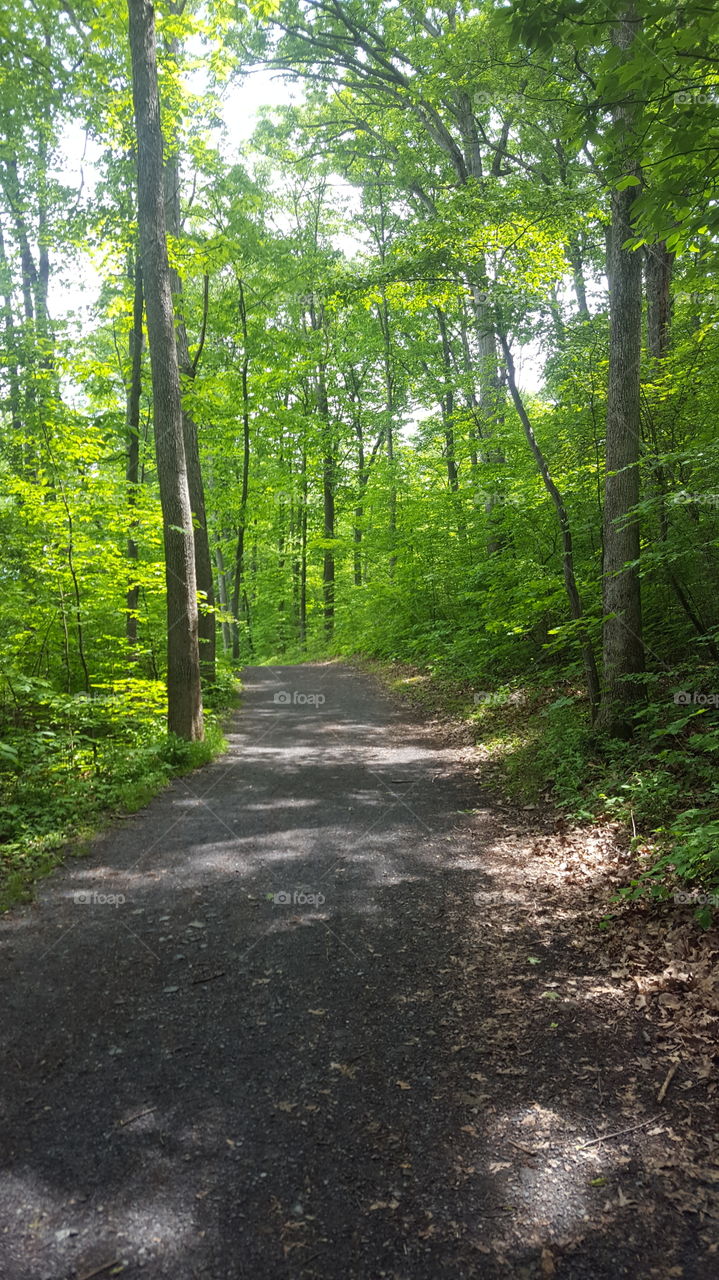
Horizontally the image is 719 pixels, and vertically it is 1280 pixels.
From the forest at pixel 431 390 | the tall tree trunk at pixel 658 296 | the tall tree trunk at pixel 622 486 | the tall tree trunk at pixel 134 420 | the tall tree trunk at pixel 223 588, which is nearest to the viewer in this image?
the forest at pixel 431 390

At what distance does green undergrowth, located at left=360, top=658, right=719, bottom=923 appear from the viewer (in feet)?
13.5

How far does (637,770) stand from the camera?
18.6ft

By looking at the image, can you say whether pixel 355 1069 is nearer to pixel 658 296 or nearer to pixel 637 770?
pixel 637 770

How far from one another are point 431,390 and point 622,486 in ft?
49.5

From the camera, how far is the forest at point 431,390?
5199 mm

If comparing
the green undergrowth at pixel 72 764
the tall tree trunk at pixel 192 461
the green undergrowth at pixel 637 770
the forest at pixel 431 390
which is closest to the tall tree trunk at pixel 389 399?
the forest at pixel 431 390

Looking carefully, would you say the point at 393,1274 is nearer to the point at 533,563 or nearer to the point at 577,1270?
the point at 577,1270

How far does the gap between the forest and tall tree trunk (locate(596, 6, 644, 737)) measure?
0.03 metres

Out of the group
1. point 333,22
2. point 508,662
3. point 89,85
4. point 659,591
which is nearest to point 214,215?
point 89,85

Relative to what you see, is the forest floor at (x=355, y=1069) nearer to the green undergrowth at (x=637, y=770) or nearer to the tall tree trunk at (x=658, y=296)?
the green undergrowth at (x=637, y=770)

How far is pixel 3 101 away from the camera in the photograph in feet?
33.2

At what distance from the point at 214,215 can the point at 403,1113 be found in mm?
14520

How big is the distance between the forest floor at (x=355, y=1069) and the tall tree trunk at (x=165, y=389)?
3151mm

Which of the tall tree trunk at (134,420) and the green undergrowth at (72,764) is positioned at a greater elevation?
the tall tree trunk at (134,420)
